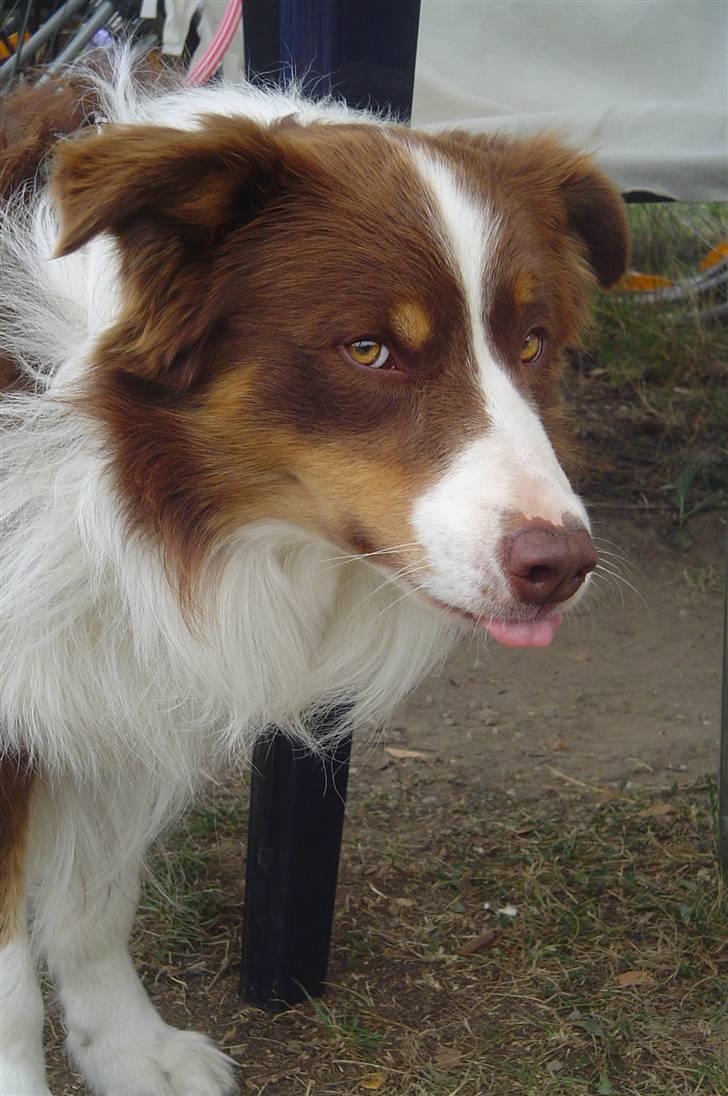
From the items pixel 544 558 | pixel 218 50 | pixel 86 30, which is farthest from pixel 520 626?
pixel 86 30

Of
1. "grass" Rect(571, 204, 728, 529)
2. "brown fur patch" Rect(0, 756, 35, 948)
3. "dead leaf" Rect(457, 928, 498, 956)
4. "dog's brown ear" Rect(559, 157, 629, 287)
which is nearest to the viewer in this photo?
"brown fur patch" Rect(0, 756, 35, 948)

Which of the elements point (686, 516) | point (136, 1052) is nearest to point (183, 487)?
point (136, 1052)

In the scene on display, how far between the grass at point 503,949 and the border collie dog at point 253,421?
735 millimetres

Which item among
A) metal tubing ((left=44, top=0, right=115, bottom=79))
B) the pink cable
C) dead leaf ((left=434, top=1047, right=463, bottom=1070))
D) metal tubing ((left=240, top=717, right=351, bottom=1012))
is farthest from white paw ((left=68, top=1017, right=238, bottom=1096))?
metal tubing ((left=44, top=0, right=115, bottom=79))

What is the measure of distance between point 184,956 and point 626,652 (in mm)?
2193

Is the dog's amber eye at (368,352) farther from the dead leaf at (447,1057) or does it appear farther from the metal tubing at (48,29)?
the metal tubing at (48,29)

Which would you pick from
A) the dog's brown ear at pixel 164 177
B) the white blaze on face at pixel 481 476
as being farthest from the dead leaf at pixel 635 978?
the dog's brown ear at pixel 164 177

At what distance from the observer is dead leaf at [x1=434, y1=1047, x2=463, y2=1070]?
2.99 metres

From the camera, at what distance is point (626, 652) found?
16.4 feet

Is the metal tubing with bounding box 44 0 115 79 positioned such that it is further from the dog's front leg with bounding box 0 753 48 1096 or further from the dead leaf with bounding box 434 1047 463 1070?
the dead leaf with bounding box 434 1047 463 1070

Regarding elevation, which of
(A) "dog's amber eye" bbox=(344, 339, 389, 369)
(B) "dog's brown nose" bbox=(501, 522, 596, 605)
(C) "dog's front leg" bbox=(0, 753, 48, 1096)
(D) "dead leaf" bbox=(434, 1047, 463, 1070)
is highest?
(A) "dog's amber eye" bbox=(344, 339, 389, 369)

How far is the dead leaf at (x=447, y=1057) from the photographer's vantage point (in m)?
2.99

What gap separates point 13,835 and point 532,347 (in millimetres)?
1280

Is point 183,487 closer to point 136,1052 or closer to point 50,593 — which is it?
point 50,593
